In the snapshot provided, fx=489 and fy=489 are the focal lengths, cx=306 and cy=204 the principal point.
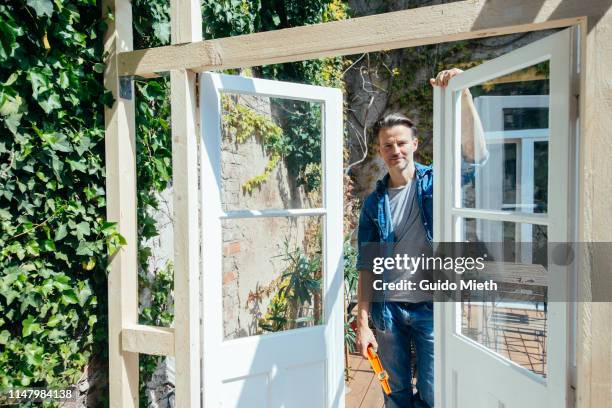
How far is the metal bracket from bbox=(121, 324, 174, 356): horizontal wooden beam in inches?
33.4

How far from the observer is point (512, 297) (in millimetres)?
1713

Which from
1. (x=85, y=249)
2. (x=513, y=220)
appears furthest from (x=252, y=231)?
(x=513, y=220)

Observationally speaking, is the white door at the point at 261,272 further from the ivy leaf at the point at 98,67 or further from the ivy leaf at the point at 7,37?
the ivy leaf at the point at 7,37

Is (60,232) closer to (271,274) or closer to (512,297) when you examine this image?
(271,274)

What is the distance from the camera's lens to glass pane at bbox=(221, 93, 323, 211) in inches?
80.1

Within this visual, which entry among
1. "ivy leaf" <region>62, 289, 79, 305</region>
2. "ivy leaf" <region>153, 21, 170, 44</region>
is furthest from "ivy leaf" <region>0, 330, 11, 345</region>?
"ivy leaf" <region>153, 21, 170, 44</region>

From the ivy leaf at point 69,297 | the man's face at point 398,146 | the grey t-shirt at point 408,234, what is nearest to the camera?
the ivy leaf at point 69,297

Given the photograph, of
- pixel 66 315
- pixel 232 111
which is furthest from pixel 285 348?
pixel 232 111

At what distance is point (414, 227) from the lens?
2557mm

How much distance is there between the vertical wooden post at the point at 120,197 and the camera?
1.77 metres

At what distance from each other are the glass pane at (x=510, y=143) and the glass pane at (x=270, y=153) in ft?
2.19

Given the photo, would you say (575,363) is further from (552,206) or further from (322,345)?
(322,345)

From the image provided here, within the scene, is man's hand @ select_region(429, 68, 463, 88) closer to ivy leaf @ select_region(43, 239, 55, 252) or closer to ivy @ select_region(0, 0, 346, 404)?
ivy @ select_region(0, 0, 346, 404)

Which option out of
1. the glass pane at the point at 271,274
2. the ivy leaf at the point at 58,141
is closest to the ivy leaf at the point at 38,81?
the ivy leaf at the point at 58,141
